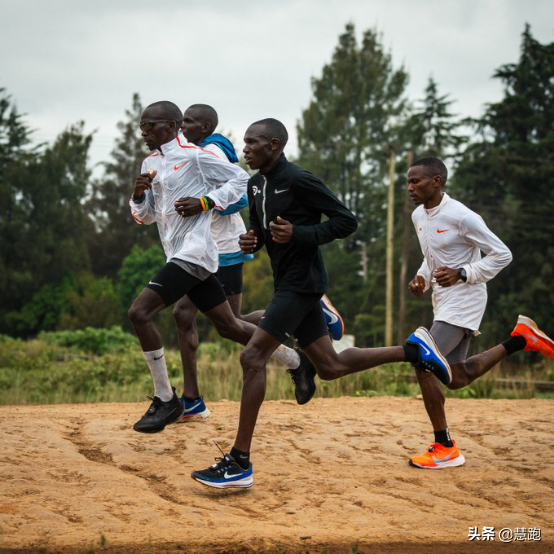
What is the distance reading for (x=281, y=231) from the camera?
531cm

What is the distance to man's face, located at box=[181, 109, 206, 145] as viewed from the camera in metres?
7.12

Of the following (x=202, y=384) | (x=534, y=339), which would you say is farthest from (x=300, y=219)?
(x=202, y=384)

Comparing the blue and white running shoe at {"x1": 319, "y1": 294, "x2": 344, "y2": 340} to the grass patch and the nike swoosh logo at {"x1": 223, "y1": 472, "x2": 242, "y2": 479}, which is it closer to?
the nike swoosh logo at {"x1": 223, "y1": 472, "x2": 242, "y2": 479}

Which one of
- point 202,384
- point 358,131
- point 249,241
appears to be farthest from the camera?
point 358,131

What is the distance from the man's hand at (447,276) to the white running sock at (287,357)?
4.22ft

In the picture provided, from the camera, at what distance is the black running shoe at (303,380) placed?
21.2 ft

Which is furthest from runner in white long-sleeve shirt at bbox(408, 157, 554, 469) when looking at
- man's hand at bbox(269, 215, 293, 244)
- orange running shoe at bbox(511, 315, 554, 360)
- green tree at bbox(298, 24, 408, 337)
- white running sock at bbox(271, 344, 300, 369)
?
green tree at bbox(298, 24, 408, 337)

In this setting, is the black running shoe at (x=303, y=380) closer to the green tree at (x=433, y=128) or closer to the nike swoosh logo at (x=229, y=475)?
the nike swoosh logo at (x=229, y=475)

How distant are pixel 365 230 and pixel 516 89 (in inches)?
460

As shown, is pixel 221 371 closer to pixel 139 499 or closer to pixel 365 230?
pixel 139 499

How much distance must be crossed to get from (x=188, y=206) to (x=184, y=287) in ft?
2.03

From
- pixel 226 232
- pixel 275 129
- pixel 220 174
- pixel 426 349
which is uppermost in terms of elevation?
pixel 275 129

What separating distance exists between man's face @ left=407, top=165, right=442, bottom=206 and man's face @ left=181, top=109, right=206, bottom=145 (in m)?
1.92

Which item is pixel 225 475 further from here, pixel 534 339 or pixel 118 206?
pixel 118 206
